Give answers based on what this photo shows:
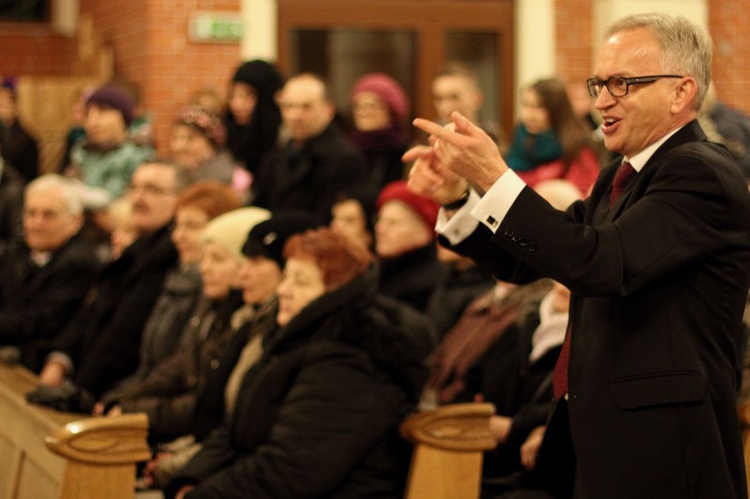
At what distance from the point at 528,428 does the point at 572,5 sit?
5615mm

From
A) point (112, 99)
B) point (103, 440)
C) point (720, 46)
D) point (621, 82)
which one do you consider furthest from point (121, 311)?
point (720, 46)

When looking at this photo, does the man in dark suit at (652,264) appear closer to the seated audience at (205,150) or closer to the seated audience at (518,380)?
the seated audience at (518,380)

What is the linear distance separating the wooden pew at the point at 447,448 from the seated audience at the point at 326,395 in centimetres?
11

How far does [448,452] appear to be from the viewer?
134 inches

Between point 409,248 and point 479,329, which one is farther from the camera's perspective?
point 409,248

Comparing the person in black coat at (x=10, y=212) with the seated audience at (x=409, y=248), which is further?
the person in black coat at (x=10, y=212)

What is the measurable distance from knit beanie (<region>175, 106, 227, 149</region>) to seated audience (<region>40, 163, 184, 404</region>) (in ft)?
3.09

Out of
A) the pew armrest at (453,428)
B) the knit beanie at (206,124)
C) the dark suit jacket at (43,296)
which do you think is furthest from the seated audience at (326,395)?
the knit beanie at (206,124)

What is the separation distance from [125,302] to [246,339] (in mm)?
1223

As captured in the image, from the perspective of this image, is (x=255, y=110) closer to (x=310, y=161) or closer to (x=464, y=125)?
(x=310, y=161)

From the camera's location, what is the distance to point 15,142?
8602mm

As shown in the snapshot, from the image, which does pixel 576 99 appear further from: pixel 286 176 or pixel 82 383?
pixel 82 383

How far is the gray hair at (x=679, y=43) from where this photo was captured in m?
2.23

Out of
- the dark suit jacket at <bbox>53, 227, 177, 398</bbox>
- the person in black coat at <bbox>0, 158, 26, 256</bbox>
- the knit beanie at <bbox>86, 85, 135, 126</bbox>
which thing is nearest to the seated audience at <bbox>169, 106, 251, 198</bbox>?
the knit beanie at <bbox>86, 85, 135, 126</bbox>
